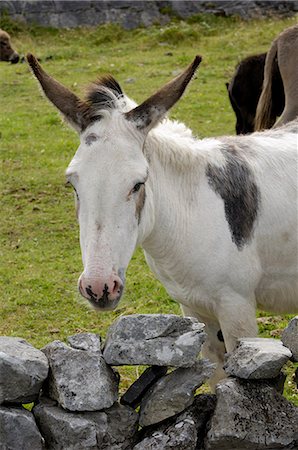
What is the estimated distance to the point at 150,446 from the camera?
14.0ft

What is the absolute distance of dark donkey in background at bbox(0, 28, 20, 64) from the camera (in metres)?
18.6

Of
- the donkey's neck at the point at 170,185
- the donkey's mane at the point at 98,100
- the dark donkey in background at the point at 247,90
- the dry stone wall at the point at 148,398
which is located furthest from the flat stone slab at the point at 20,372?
the dark donkey in background at the point at 247,90

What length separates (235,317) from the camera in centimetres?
471

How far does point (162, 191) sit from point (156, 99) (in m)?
0.53

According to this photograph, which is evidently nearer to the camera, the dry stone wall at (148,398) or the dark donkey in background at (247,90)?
the dry stone wall at (148,398)

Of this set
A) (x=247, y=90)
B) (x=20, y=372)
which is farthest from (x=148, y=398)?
(x=247, y=90)

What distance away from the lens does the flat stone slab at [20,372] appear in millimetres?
4242

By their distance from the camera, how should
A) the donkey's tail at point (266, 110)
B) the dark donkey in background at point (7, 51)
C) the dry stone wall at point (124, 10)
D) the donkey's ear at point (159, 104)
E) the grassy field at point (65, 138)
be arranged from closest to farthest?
the donkey's ear at point (159, 104)
the grassy field at point (65, 138)
the donkey's tail at point (266, 110)
the dark donkey in background at point (7, 51)
the dry stone wall at point (124, 10)

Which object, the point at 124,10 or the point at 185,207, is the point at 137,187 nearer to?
the point at 185,207

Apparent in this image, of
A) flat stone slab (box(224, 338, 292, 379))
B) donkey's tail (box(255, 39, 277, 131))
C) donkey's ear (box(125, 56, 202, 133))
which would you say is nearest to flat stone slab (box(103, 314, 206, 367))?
flat stone slab (box(224, 338, 292, 379))

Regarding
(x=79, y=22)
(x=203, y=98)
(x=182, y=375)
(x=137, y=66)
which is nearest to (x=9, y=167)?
(x=203, y=98)

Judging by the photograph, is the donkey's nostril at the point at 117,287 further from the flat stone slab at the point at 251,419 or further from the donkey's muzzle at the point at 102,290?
the flat stone slab at the point at 251,419

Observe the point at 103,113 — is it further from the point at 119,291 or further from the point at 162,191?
the point at 119,291

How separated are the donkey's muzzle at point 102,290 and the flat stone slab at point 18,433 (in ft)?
2.18
